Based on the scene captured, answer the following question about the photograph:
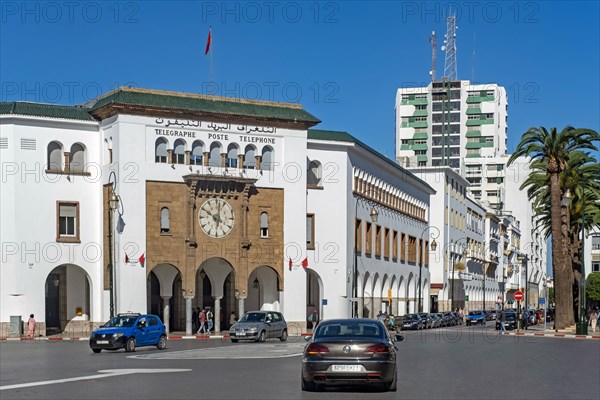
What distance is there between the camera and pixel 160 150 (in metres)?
55.0

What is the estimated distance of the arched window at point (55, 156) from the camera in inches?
2138

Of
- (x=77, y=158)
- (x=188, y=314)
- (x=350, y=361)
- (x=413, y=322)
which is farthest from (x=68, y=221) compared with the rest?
(x=350, y=361)

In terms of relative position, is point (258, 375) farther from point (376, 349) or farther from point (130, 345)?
point (130, 345)

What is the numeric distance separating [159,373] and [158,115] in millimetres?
32502

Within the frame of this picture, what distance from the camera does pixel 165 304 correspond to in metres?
55.8

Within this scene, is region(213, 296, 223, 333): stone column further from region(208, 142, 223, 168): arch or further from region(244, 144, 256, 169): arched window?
region(244, 144, 256, 169): arched window

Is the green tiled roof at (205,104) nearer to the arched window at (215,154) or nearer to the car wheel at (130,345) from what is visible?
the arched window at (215,154)

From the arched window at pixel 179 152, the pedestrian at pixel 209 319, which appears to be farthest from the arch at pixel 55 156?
the pedestrian at pixel 209 319

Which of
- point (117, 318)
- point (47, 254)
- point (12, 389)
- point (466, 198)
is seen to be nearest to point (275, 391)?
point (12, 389)

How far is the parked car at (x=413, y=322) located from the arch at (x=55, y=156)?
28.5m

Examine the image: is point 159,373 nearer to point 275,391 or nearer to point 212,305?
point 275,391

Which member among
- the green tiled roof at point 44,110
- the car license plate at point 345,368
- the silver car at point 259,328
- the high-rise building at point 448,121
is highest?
the high-rise building at point 448,121

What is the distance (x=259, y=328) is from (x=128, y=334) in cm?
1097

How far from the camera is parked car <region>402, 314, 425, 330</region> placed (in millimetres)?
70562
